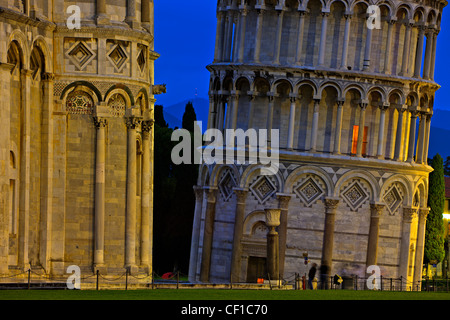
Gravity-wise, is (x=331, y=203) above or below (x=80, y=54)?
below

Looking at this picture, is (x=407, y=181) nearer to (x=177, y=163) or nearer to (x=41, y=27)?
(x=177, y=163)

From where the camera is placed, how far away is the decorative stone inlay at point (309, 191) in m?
78.0

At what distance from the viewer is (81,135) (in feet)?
160

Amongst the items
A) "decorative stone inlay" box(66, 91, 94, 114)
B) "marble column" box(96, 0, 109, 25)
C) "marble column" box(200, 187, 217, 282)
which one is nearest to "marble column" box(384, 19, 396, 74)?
"marble column" box(200, 187, 217, 282)

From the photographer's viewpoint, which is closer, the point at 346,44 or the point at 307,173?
the point at 346,44

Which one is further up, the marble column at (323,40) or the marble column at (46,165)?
the marble column at (323,40)

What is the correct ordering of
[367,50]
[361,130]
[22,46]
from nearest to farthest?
[22,46] → [367,50] → [361,130]

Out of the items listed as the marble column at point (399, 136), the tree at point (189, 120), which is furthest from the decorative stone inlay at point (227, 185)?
the tree at point (189, 120)

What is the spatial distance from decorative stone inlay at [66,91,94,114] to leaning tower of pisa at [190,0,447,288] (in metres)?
29.9

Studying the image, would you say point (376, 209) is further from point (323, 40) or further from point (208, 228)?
point (323, 40)

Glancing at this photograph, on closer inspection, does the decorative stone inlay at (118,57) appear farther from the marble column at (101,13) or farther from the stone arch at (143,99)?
the stone arch at (143,99)

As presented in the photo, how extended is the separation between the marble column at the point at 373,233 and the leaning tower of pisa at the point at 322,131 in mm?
52

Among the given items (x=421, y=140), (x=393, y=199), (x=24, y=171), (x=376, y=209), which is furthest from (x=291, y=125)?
(x=24, y=171)

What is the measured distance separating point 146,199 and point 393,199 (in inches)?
1199
